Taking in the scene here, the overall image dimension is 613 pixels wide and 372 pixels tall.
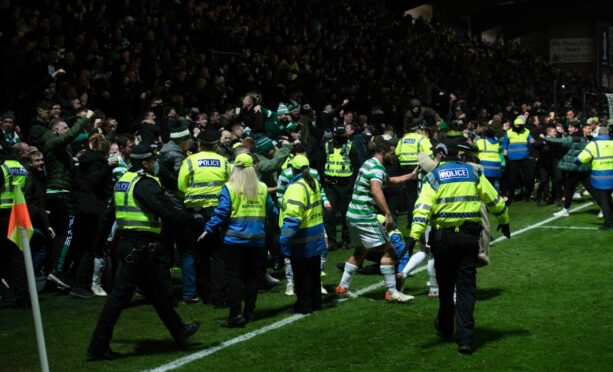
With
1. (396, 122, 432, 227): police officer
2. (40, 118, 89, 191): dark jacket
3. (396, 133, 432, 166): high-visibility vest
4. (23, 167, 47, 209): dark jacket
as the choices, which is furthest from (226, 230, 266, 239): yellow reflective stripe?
(396, 133, 432, 166): high-visibility vest

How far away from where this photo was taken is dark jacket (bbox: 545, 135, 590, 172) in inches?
703

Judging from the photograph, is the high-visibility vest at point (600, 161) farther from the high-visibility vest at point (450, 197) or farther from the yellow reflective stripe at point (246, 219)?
the yellow reflective stripe at point (246, 219)

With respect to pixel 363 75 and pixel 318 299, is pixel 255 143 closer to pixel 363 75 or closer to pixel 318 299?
pixel 318 299

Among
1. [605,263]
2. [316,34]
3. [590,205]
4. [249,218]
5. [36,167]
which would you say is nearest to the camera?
[249,218]

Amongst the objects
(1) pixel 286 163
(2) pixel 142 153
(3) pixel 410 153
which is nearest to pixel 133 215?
(2) pixel 142 153

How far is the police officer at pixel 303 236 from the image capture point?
10.1 m

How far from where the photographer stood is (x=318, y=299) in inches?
412

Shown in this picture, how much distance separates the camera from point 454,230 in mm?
8469

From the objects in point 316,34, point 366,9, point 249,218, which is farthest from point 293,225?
point 366,9

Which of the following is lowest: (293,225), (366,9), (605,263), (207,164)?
(605,263)

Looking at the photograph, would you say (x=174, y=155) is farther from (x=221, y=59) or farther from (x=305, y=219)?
(x=221, y=59)

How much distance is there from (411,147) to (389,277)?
6.67 m

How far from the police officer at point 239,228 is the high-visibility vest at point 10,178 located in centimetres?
269

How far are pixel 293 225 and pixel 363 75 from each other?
1805 cm
